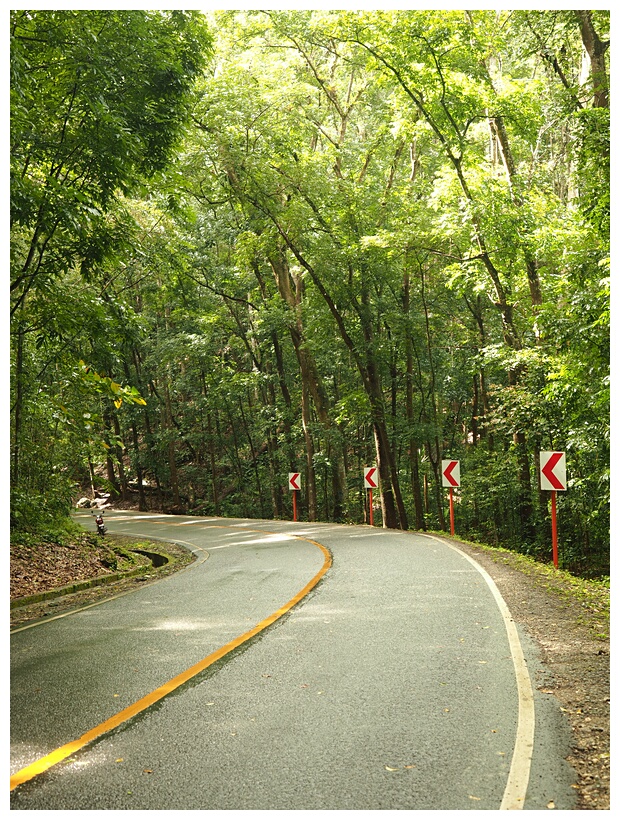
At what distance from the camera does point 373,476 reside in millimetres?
20891

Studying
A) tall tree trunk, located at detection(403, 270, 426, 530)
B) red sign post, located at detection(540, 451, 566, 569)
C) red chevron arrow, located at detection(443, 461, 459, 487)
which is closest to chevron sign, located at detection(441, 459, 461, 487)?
red chevron arrow, located at detection(443, 461, 459, 487)

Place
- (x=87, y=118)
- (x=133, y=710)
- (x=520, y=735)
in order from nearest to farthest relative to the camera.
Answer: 1. (x=520, y=735)
2. (x=133, y=710)
3. (x=87, y=118)

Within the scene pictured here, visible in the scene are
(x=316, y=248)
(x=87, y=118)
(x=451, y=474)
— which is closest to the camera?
(x=87, y=118)

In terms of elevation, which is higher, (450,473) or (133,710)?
(450,473)

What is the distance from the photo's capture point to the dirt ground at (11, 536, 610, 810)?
3908mm

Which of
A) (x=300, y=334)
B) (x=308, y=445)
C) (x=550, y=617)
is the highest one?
(x=300, y=334)

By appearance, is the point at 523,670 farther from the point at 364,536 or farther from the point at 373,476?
the point at 373,476

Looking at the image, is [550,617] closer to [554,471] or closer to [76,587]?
[554,471]

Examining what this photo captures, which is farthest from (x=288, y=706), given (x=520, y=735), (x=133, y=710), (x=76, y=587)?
(x=76, y=587)

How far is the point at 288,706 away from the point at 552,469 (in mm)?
9184

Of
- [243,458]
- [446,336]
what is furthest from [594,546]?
[243,458]

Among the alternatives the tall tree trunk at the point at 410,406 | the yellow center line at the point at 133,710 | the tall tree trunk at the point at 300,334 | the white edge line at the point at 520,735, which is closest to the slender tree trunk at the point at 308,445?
the tall tree trunk at the point at 300,334

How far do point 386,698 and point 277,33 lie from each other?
19.2 metres

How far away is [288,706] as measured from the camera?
4.57m
